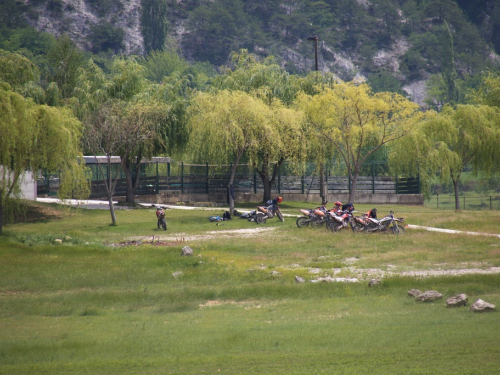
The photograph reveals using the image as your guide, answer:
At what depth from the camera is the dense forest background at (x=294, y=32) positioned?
15075 cm

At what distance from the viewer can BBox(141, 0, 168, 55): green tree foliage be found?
160250mm

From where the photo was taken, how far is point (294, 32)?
176m

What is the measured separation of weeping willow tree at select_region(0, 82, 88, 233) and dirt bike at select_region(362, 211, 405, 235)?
13192 mm

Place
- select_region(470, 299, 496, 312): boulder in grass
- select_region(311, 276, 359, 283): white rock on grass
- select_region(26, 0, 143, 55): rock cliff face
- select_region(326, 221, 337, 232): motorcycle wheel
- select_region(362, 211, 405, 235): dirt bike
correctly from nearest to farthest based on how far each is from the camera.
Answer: select_region(470, 299, 496, 312): boulder in grass < select_region(311, 276, 359, 283): white rock on grass < select_region(362, 211, 405, 235): dirt bike < select_region(326, 221, 337, 232): motorcycle wheel < select_region(26, 0, 143, 55): rock cliff face

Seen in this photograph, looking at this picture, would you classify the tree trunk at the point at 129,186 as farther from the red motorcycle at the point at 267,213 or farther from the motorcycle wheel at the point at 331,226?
the motorcycle wheel at the point at 331,226

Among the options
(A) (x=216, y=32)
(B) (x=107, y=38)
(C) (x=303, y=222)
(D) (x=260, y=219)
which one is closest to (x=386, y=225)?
(C) (x=303, y=222)

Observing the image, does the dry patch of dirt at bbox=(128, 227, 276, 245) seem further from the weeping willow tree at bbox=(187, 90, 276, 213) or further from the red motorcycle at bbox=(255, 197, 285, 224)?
the weeping willow tree at bbox=(187, 90, 276, 213)

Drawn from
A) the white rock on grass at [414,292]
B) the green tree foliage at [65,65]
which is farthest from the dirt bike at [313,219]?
the green tree foliage at [65,65]

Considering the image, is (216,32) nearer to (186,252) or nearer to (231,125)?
(231,125)

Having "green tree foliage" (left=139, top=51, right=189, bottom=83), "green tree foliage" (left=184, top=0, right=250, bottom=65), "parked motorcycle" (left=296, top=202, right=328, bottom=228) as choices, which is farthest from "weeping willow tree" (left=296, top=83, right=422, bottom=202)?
"green tree foliage" (left=184, top=0, right=250, bottom=65)

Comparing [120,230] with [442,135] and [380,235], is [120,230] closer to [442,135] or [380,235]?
[380,235]

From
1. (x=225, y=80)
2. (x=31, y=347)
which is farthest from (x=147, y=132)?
(x=31, y=347)

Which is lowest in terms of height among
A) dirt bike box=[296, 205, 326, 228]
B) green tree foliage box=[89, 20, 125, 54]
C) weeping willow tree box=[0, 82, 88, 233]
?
dirt bike box=[296, 205, 326, 228]

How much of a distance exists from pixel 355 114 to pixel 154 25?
138m
